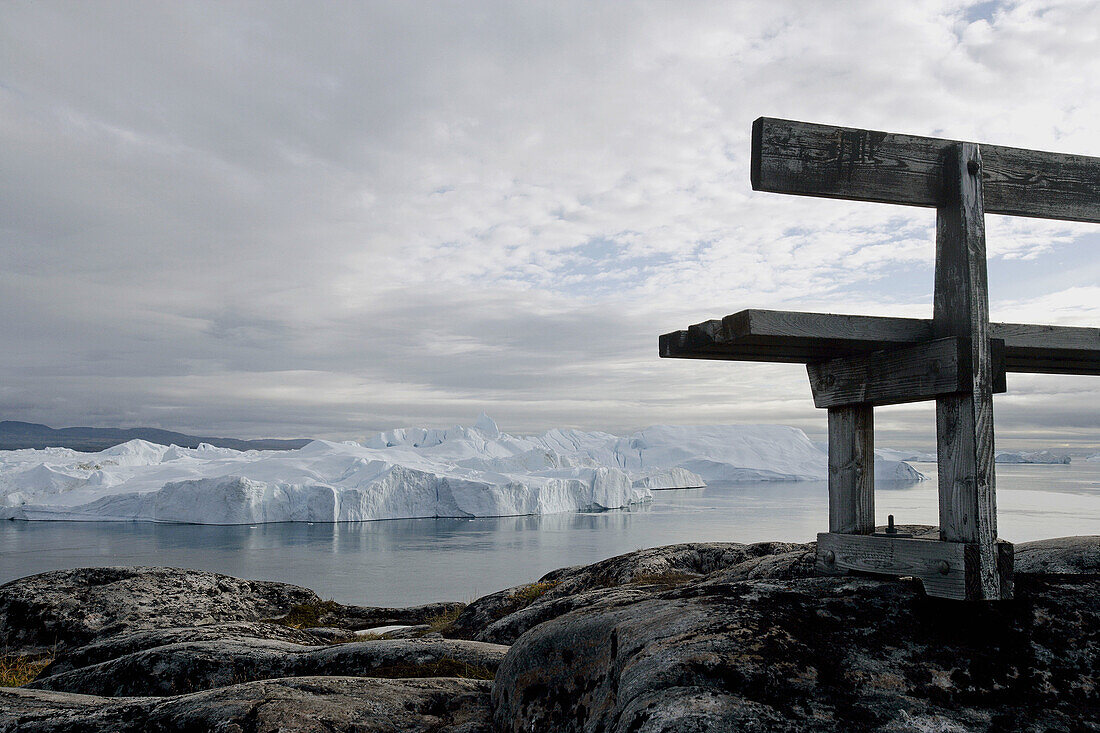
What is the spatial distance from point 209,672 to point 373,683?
1.63 metres

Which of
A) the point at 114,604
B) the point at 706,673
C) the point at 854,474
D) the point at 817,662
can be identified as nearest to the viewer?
the point at 706,673

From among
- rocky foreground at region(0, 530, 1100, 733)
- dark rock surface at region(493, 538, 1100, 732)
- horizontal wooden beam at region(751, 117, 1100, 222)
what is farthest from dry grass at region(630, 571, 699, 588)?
horizontal wooden beam at region(751, 117, 1100, 222)

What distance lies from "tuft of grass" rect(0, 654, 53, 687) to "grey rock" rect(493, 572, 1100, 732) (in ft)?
13.9

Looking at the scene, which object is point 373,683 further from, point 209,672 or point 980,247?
point 980,247

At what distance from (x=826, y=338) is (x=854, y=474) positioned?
0.71m

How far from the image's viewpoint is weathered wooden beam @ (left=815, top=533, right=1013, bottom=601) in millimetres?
2629

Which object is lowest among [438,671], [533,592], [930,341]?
[533,592]

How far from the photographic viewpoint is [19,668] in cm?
632

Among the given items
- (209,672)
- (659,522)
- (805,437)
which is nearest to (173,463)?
(659,522)

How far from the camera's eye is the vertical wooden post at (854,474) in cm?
316

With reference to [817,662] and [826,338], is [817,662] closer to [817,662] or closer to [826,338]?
[817,662]

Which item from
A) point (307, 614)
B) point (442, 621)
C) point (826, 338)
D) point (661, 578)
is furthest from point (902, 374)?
point (307, 614)

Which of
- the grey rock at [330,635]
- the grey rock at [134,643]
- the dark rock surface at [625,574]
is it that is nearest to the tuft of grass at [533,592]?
the dark rock surface at [625,574]

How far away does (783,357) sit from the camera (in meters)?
3.31
